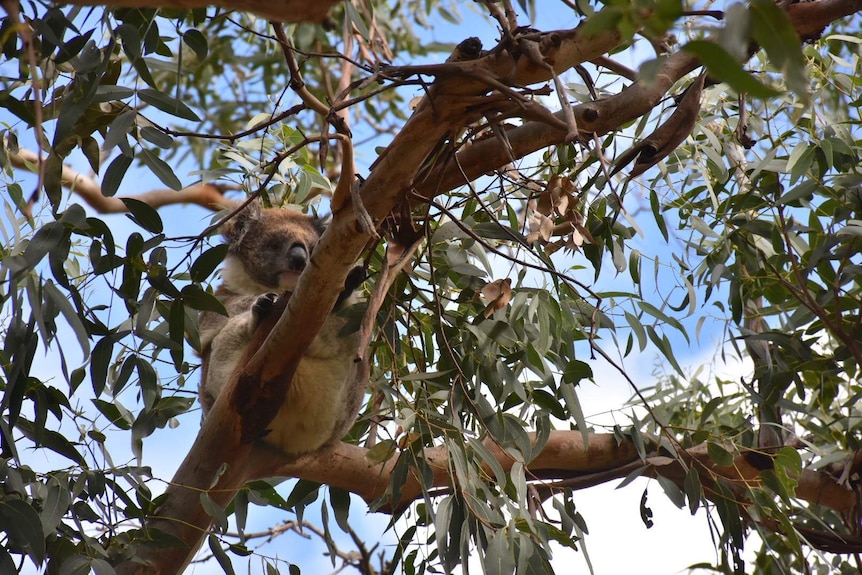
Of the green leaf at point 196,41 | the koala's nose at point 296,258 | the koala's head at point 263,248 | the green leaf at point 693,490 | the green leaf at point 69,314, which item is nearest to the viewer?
the green leaf at point 69,314

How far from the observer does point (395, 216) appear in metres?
1.71

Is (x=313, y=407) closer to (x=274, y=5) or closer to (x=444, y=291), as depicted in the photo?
(x=444, y=291)

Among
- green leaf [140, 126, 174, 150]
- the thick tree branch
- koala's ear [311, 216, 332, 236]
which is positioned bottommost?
green leaf [140, 126, 174, 150]

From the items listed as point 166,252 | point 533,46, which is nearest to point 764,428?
point 533,46

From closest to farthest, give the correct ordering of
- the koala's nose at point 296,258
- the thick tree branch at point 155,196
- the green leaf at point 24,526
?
the green leaf at point 24,526
the koala's nose at point 296,258
the thick tree branch at point 155,196

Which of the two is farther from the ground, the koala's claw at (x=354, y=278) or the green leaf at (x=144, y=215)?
the green leaf at (x=144, y=215)

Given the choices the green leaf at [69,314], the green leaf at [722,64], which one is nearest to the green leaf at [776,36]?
the green leaf at [722,64]

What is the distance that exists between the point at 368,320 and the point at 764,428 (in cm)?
164

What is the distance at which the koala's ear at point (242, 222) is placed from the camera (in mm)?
2914

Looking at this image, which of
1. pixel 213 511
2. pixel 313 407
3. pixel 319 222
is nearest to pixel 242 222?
pixel 319 222

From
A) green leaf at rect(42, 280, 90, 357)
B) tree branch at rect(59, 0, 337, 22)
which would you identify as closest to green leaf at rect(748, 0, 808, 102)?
tree branch at rect(59, 0, 337, 22)

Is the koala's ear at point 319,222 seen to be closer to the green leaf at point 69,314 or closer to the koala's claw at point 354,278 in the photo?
the koala's claw at point 354,278

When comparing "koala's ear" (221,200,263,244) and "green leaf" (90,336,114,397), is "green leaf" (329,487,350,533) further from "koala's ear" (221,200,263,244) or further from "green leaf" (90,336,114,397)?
"koala's ear" (221,200,263,244)

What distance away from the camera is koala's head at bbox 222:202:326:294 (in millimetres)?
2801
